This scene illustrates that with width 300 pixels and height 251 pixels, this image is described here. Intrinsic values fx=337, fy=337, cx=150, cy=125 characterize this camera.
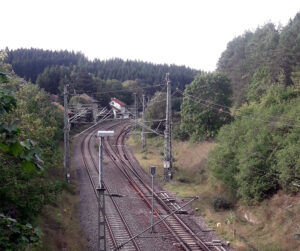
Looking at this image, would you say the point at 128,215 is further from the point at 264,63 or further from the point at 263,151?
the point at 264,63

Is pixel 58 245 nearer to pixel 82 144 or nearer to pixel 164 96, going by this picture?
pixel 82 144

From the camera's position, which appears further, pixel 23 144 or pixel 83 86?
pixel 83 86

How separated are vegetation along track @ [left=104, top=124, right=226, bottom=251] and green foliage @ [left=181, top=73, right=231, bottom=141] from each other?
21.0 feet

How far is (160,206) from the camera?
57.9 feet

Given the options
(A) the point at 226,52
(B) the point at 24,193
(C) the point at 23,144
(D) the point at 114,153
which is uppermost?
(A) the point at 226,52

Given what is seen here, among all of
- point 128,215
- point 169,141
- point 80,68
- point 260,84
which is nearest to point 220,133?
point 169,141

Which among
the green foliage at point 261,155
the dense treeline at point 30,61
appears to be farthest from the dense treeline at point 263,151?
the dense treeline at point 30,61

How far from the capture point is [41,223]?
43.5 ft

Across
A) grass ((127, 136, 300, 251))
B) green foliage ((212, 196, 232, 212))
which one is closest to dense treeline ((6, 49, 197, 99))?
grass ((127, 136, 300, 251))

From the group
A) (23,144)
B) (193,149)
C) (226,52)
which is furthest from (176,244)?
(226,52)

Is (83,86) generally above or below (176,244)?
above

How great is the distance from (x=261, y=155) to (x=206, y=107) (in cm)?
1338

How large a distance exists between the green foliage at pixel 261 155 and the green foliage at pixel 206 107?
29.0 ft

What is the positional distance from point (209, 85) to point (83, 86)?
3473 centimetres
